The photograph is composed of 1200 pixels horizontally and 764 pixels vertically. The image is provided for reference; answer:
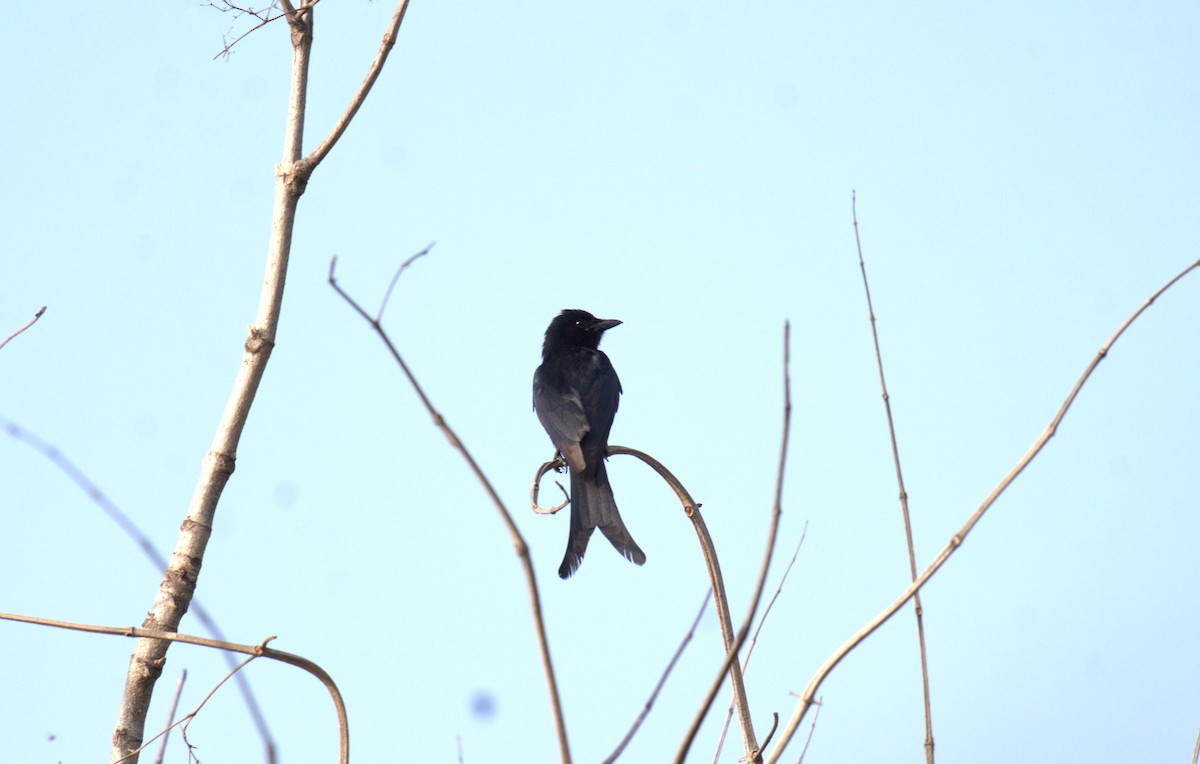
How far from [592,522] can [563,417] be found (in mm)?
1393

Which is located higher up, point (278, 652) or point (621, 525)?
point (621, 525)

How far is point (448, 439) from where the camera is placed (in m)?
1.07

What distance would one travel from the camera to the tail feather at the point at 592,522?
420 cm

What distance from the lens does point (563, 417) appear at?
586cm

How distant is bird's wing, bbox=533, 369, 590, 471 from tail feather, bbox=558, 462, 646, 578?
36cm

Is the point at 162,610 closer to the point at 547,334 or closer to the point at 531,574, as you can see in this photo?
the point at 531,574

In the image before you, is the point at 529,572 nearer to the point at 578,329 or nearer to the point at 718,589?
the point at 718,589

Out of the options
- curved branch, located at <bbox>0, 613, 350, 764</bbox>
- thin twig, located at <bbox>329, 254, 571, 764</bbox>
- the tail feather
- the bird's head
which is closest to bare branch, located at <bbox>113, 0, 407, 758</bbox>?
curved branch, located at <bbox>0, 613, 350, 764</bbox>

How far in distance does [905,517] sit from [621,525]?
2.48 metres

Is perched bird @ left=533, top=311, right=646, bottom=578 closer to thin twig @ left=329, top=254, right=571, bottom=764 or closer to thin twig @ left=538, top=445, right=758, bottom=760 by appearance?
thin twig @ left=538, top=445, right=758, bottom=760

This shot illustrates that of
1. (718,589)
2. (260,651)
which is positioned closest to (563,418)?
(718,589)

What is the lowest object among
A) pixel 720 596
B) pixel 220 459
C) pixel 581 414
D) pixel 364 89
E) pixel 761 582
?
pixel 761 582

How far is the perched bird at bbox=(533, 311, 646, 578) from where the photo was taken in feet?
14.7

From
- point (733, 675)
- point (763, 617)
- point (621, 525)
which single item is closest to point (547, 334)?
point (621, 525)
